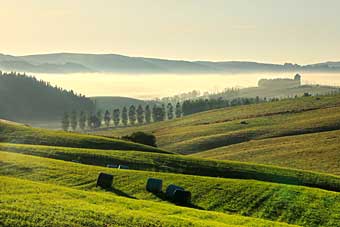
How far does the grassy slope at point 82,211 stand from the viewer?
931 inches

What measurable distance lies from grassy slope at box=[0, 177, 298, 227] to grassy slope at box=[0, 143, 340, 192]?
1837cm

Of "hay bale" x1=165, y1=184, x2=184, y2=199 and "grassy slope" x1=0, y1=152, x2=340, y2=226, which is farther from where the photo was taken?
"hay bale" x1=165, y1=184, x2=184, y2=199

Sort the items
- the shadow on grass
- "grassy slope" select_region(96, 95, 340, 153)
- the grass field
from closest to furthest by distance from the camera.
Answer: the grass field
the shadow on grass
"grassy slope" select_region(96, 95, 340, 153)

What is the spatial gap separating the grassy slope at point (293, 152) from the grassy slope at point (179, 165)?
81.0ft

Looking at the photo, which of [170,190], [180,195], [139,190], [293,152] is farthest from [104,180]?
[293,152]

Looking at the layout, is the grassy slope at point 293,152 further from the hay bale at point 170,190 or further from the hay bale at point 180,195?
the hay bale at point 180,195

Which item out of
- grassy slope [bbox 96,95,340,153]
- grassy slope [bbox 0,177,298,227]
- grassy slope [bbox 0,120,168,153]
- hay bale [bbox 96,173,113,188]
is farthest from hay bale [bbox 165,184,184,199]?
grassy slope [bbox 96,95,340,153]

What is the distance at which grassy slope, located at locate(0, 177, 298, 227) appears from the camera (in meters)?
23.7

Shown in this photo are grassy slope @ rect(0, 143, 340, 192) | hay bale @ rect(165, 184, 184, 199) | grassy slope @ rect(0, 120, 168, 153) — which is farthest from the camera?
grassy slope @ rect(0, 120, 168, 153)

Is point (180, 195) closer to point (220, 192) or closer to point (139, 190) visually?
point (139, 190)

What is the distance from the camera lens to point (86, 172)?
40781 millimetres

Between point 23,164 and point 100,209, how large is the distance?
16.6 m

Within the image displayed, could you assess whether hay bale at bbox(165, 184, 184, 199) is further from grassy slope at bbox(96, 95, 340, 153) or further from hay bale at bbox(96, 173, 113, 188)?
grassy slope at bbox(96, 95, 340, 153)

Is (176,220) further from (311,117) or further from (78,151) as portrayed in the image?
(311,117)
